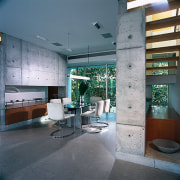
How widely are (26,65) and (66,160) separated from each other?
427 centimetres

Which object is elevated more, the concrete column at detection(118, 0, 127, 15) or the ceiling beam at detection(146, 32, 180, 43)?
the concrete column at detection(118, 0, 127, 15)

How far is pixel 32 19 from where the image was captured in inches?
148

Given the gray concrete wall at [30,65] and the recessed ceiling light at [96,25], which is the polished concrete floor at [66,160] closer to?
the gray concrete wall at [30,65]

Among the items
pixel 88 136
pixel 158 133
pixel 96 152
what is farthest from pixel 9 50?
pixel 158 133

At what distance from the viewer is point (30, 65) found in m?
5.74

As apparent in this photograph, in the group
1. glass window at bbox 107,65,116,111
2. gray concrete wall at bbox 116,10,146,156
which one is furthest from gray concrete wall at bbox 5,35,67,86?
gray concrete wall at bbox 116,10,146,156

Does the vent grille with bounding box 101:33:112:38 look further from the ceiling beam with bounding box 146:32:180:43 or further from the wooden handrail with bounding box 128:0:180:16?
the wooden handrail with bounding box 128:0:180:16

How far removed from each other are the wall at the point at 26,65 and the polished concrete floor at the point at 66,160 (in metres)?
1.91

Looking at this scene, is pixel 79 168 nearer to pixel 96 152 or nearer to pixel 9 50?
pixel 96 152

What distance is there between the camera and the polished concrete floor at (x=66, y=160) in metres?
2.19

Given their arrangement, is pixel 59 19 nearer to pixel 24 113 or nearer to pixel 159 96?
pixel 24 113

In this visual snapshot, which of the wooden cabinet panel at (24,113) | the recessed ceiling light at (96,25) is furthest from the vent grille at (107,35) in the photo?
the wooden cabinet panel at (24,113)

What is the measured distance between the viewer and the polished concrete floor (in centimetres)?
219

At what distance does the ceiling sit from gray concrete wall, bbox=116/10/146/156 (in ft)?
2.81
